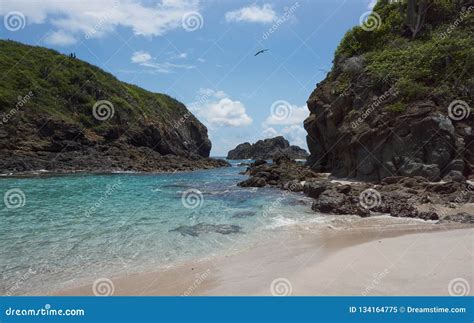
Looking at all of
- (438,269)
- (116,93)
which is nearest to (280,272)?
(438,269)

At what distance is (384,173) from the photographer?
25656 mm

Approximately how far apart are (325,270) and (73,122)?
188 ft

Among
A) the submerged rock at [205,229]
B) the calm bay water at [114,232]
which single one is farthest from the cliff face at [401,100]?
the submerged rock at [205,229]

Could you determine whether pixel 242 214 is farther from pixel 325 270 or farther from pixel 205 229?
pixel 325 270

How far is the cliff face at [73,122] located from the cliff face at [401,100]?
1226 inches

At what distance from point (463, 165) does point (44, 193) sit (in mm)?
27298

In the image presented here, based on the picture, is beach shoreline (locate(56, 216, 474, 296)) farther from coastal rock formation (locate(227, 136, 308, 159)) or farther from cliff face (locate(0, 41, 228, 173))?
coastal rock formation (locate(227, 136, 308, 159))

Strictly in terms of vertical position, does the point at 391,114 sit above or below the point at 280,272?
above

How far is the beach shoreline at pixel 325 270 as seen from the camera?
21.1ft

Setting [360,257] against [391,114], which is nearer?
[360,257]

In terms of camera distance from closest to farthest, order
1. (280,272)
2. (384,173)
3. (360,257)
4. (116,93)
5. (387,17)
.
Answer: (280,272), (360,257), (384,173), (387,17), (116,93)

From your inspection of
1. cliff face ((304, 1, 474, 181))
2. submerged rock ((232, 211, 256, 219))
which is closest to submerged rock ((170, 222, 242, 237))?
submerged rock ((232, 211, 256, 219))

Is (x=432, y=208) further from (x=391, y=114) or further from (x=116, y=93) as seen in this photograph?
(x=116, y=93)

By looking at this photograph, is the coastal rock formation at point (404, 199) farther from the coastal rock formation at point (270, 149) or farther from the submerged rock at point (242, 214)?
the coastal rock formation at point (270, 149)
